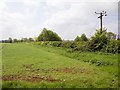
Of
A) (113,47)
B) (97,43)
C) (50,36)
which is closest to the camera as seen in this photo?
(113,47)

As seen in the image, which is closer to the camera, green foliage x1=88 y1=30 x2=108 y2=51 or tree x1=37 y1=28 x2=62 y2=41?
green foliage x1=88 y1=30 x2=108 y2=51

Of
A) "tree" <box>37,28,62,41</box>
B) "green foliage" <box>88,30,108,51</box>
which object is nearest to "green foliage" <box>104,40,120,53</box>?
"green foliage" <box>88,30,108,51</box>

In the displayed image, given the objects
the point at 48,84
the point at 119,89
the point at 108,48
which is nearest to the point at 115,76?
the point at 119,89

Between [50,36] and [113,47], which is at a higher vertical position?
[50,36]

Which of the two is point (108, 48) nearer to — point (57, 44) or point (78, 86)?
point (57, 44)

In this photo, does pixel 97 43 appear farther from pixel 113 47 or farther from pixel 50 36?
pixel 50 36

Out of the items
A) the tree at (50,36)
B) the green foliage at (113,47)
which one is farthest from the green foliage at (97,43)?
the tree at (50,36)

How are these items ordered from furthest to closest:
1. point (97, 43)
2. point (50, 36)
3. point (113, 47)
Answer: point (50, 36) → point (97, 43) → point (113, 47)

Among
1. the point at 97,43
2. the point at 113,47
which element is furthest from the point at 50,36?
the point at 113,47

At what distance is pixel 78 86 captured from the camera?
10602 mm

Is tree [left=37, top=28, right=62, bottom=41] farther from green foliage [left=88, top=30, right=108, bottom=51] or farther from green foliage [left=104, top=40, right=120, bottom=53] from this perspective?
green foliage [left=104, top=40, right=120, bottom=53]

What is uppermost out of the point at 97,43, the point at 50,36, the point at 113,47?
the point at 50,36

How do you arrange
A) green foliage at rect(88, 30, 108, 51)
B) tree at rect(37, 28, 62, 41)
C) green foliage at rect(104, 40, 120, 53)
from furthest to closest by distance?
1. tree at rect(37, 28, 62, 41)
2. green foliage at rect(88, 30, 108, 51)
3. green foliage at rect(104, 40, 120, 53)

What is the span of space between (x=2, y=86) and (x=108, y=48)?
20750 mm
